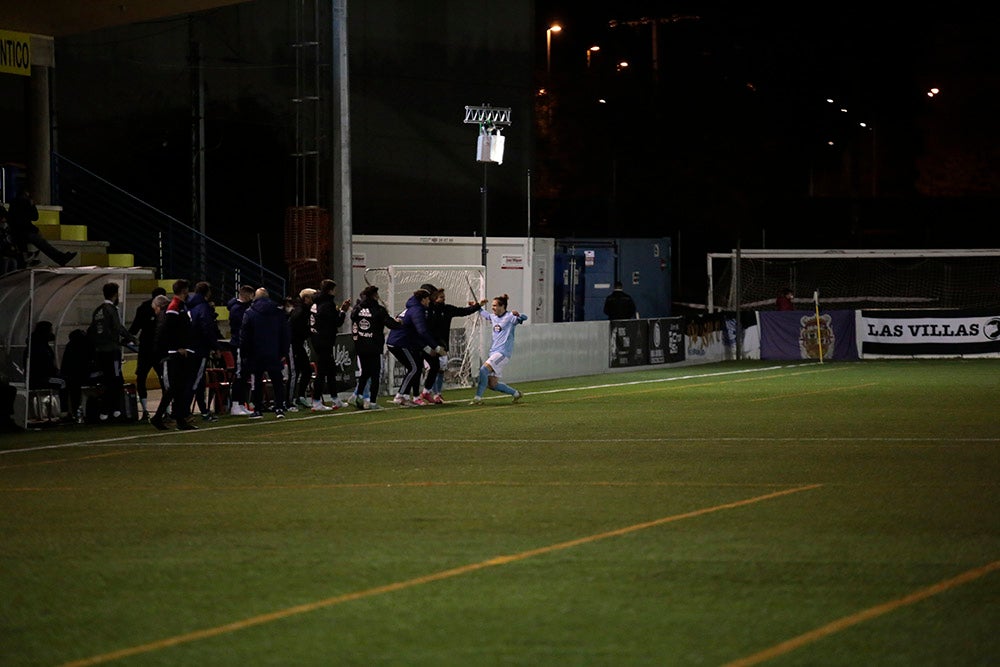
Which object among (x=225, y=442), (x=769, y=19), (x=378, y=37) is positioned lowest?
(x=225, y=442)

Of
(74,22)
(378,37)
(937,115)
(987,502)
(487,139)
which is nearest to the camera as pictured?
(987,502)

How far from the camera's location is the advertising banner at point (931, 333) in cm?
3838

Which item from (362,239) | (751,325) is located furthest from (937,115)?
(362,239)

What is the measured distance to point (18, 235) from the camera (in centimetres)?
2500

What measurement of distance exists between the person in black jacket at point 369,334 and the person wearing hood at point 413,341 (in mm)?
387

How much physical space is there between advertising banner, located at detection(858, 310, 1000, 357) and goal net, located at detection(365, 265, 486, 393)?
12.5m

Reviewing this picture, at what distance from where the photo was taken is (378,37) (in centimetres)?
4003

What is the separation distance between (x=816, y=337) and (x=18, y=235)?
2176 centimetres

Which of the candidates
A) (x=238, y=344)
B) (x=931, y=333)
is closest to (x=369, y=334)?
(x=238, y=344)

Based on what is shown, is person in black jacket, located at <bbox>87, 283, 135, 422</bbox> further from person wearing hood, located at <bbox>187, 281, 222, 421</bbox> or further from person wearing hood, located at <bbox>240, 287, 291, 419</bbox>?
person wearing hood, located at <bbox>240, 287, 291, 419</bbox>

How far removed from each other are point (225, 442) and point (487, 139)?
556 inches

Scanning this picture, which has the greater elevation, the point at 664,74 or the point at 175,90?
the point at 664,74

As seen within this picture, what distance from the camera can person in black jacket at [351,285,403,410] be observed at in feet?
79.4

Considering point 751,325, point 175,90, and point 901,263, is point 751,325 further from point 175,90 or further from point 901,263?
point 901,263
